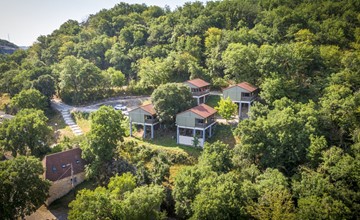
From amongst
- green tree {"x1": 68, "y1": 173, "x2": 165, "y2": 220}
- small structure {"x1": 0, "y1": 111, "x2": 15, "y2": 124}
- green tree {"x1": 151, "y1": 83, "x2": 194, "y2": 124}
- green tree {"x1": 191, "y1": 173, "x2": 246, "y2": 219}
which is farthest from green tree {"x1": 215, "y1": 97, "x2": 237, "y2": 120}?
small structure {"x1": 0, "y1": 111, "x2": 15, "y2": 124}

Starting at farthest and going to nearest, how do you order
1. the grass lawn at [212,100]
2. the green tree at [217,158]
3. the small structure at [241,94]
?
1. the grass lawn at [212,100]
2. the small structure at [241,94]
3. the green tree at [217,158]

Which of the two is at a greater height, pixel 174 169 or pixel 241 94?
pixel 241 94

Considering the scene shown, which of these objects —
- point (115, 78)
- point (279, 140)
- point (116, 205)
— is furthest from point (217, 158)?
point (115, 78)

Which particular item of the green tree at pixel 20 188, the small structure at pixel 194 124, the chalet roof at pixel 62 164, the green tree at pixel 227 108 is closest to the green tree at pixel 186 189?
the small structure at pixel 194 124

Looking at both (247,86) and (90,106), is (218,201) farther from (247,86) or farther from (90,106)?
(90,106)

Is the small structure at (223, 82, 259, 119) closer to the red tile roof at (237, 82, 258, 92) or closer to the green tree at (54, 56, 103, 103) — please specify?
the red tile roof at (237, 82, 258, 92)

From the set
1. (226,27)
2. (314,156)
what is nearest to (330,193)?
(314,156)

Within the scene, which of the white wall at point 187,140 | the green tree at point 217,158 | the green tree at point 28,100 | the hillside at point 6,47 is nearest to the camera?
the green tree at point 217,158

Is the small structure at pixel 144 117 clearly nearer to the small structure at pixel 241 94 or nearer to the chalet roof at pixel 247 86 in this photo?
the small structure at pixel 241 94
